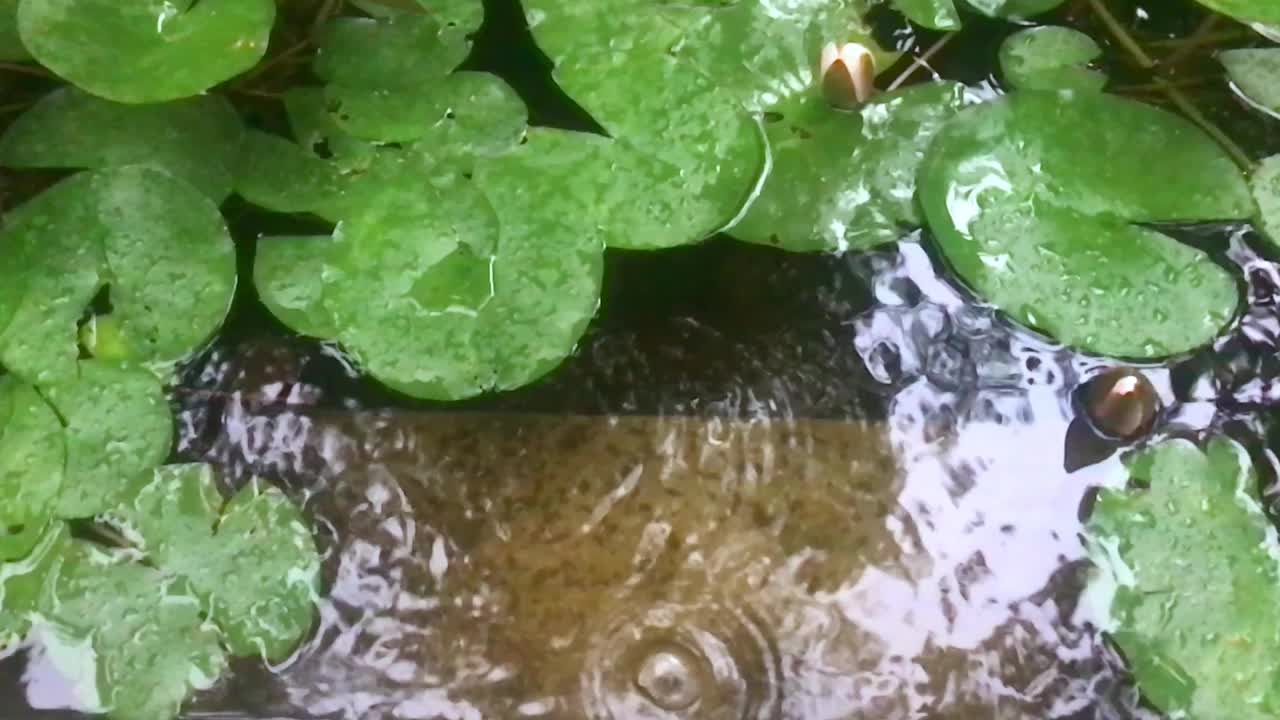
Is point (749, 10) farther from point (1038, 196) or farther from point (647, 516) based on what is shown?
point (647, 516)

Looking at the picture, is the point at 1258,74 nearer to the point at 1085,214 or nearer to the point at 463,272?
the point at 1085,214

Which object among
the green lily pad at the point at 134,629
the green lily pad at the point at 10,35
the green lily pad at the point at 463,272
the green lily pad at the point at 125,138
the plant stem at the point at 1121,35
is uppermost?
the green lily pad at the point at 10,35

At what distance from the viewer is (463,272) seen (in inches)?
32.4

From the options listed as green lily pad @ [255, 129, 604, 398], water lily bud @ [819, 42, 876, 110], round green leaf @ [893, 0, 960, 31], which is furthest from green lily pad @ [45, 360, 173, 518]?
round green leaf @ [893, 0, 960, 31]

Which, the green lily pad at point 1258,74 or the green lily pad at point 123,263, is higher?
the green lily pad at point 1258,74

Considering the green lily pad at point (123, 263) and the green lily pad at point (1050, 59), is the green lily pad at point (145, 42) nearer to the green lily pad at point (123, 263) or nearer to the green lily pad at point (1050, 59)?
the green lily pad at point (123, 263)

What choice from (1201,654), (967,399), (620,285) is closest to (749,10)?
(620,285)

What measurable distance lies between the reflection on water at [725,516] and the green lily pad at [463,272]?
0.06m

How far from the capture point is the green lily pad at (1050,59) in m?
0.91

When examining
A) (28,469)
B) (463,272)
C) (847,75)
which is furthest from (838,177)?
(28,469)

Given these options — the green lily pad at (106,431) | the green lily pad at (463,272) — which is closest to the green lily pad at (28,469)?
the green lily pad at (106,431)

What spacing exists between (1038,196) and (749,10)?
0.27m

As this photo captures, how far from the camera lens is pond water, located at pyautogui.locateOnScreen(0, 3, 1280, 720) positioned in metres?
0.79

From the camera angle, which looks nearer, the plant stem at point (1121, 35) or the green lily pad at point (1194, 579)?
the green lily pad at point (1194, 579)
